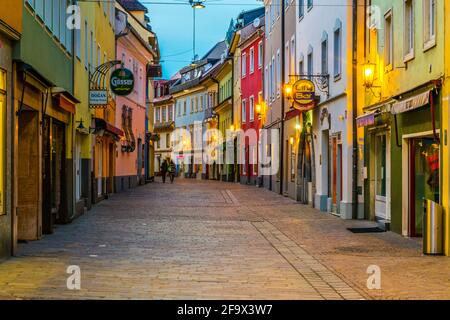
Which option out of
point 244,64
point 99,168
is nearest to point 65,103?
point 99,168

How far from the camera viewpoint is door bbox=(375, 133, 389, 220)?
67.3ft

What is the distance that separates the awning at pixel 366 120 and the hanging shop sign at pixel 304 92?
19.3 feet

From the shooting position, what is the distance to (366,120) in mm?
19906

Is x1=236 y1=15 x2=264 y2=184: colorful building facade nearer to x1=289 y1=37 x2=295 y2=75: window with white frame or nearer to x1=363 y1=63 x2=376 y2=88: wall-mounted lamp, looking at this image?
x1=289 y1=37 x2=295 y2=75: window with white frame

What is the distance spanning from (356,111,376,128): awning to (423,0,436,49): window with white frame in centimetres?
366

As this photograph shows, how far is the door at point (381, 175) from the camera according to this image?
2050cm

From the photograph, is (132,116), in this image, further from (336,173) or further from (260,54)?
(336,173)

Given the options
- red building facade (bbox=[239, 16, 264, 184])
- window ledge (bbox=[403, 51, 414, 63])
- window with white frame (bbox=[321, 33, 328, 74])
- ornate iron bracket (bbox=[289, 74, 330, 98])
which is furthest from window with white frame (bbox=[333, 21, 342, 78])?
red building facade (bbox=[239, 16, 264, 184])

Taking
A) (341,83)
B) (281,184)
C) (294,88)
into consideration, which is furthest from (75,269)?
(281,184)

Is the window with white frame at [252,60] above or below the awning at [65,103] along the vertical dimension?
above

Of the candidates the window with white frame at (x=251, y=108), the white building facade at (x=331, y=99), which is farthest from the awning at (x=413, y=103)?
the window with white frame at (x=251, y=108)

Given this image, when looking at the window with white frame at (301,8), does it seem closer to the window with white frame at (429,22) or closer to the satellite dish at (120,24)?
the satellite dish at (120,24)

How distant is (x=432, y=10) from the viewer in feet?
52.1
